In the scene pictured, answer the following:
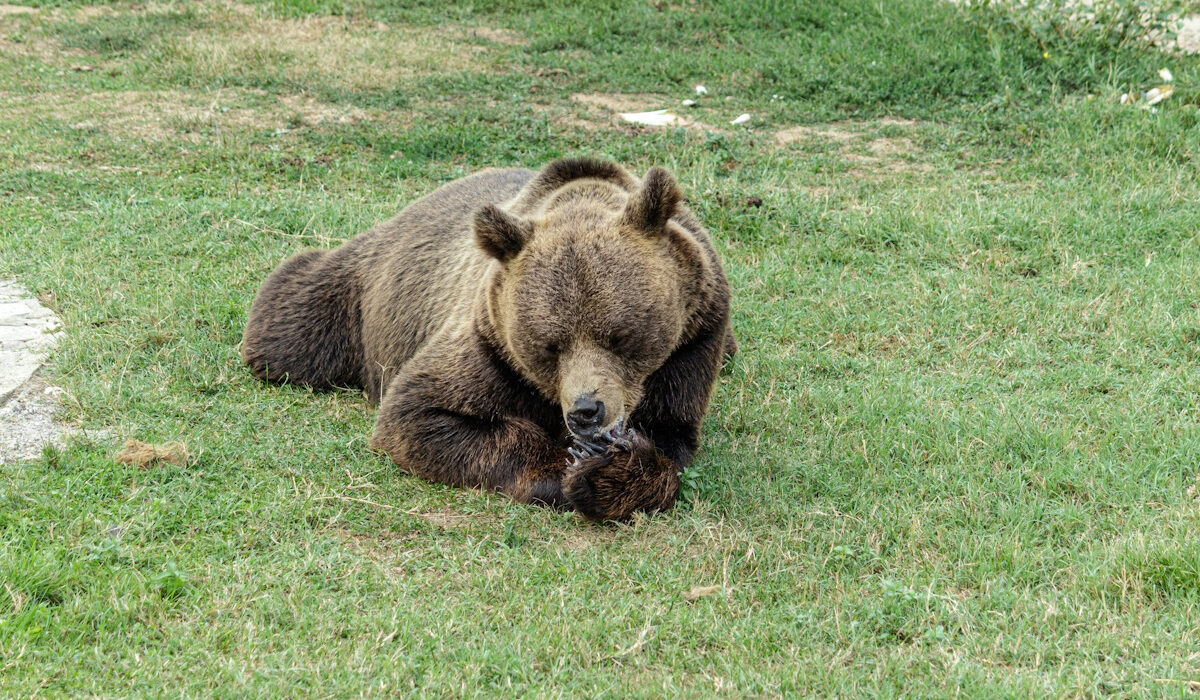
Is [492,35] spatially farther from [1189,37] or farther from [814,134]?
[1189,37]

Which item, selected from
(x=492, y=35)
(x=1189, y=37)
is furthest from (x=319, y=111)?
(x=1189, y=37)

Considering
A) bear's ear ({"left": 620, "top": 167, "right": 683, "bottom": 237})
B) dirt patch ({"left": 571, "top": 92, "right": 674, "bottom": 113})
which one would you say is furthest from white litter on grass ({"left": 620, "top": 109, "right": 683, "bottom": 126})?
bear's ear ({"left": 620, "top": 167, "right": 683, "bottom": 237})

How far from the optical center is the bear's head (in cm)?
423

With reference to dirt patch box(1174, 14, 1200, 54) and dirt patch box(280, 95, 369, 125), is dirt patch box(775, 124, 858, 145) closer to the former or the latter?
dirt patch box(1174, 14, 1200, 54)

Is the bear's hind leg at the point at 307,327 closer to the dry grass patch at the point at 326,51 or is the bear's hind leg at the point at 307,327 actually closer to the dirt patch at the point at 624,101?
the dirt patch at the point at 624,101

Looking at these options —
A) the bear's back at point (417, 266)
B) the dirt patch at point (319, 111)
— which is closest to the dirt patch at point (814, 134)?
the dirt patch at point (319, 111)

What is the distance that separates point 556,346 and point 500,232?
0.48 m

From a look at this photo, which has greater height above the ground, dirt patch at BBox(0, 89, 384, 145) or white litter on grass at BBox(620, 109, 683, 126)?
white litter on grass at BBox(620, 109, 683, 126)

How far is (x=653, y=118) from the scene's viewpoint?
32.3ft

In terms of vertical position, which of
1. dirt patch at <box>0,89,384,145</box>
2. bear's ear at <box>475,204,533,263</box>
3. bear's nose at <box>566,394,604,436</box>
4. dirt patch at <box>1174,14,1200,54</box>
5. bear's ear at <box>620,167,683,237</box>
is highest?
dirt patch at <box>1174,14,1200,54</box>

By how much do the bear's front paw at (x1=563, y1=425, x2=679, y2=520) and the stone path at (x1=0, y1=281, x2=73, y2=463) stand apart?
2.18 m

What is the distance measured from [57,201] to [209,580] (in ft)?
17.0

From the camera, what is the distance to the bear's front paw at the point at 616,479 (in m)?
4.46

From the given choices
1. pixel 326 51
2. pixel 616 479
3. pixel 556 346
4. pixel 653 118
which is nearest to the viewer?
pixel 556 346
